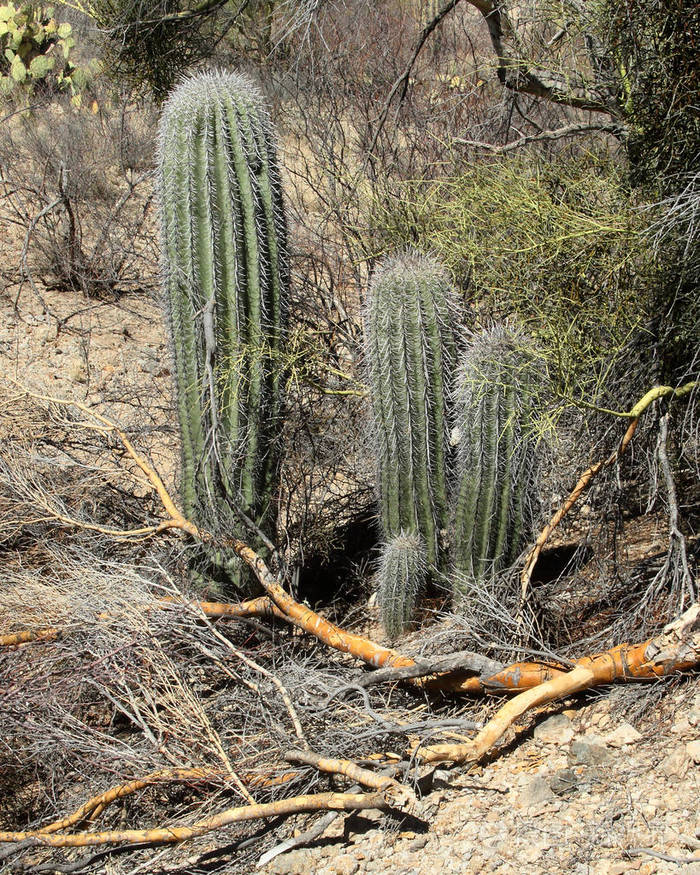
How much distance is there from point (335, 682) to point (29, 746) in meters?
1.14

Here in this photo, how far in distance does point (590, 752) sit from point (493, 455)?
52.1 inches

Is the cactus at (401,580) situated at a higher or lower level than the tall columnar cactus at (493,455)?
lower

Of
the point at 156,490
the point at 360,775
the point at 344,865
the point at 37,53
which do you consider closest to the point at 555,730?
the point at 360,775

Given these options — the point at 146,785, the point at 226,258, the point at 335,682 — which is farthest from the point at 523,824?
the point at 226,258

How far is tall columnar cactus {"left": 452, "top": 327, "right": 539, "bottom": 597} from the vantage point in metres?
3.67

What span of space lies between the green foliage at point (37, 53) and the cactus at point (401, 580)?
354 inches

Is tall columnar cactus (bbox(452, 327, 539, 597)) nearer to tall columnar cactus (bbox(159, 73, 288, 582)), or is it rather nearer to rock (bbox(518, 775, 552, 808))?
tall columnar cactus (bbox(159, 73, 288, 582))

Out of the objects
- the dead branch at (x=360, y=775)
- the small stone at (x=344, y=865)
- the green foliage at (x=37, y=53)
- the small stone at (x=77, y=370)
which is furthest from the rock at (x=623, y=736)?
the green foliage at (x=37, y=53)

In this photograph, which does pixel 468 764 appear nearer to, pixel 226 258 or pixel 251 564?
pixel 251 564

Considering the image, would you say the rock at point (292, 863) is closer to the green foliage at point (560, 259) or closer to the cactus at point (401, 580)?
the cactus at point (401, 580)

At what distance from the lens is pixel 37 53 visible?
462 inches

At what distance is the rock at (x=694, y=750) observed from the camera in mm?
2602

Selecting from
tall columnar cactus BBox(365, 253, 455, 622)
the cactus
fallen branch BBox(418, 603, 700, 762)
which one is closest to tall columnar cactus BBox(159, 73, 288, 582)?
tall columnar cactus BBox(365, 253, 455, 622)

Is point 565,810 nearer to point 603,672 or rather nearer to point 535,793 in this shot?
point 535,793
